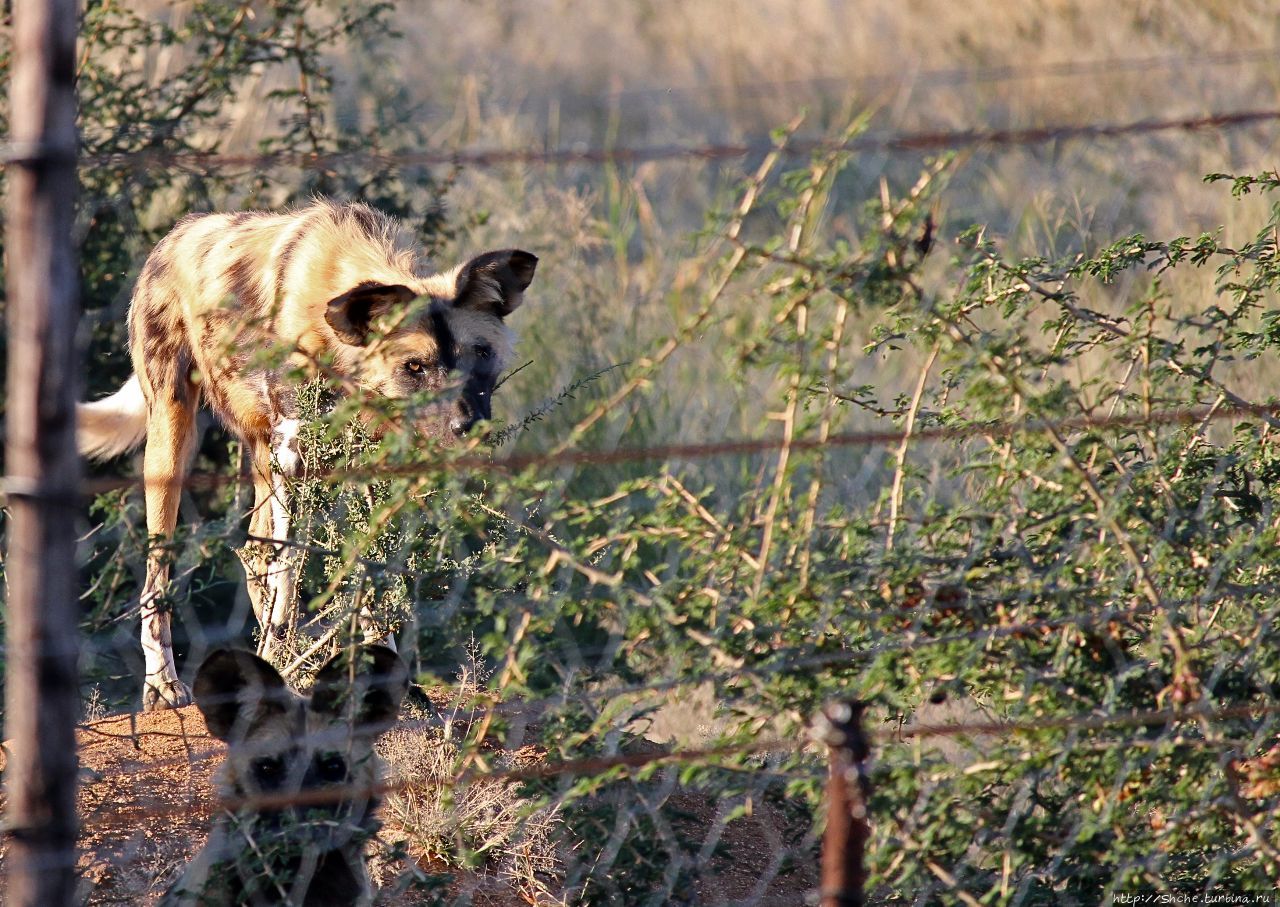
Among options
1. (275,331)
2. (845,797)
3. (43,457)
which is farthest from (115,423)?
(845,797)


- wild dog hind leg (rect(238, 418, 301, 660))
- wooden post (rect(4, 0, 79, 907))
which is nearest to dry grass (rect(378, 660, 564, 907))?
wild dog hind leg (rect(238, 418, 301, 660))

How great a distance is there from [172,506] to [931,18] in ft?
43.9

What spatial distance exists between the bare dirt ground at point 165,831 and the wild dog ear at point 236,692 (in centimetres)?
22

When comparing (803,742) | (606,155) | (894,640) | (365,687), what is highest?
(606,155)

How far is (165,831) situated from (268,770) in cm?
70

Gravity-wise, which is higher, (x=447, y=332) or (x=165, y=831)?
(x=447, y=332)

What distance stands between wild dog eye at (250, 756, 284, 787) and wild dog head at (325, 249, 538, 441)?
1.40 meters

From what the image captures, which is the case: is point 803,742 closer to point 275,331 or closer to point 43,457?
point 43,457

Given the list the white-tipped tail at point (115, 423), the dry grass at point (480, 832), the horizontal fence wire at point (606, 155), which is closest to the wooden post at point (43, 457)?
the horizontal fence wire at point (606, 155)

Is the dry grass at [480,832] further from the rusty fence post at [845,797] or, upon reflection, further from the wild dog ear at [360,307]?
the rusty fence post at [845,797]

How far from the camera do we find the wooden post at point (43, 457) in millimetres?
1724

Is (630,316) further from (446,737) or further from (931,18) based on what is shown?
(931,18)

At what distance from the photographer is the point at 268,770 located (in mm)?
3008

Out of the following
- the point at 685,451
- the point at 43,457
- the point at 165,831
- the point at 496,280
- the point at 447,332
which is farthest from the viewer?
the point at 496,280
